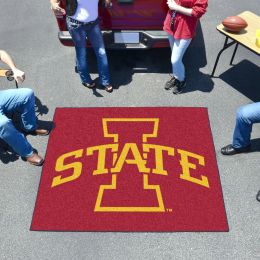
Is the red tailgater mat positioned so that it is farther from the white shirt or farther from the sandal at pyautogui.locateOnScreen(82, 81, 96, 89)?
the white shirt

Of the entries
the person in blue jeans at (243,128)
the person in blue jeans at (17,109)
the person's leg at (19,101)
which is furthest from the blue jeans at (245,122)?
the person's leg at (19,101)

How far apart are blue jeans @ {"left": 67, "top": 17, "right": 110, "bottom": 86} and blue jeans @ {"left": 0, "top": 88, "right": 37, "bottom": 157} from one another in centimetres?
86

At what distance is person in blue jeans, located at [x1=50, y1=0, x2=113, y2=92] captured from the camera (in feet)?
12.6

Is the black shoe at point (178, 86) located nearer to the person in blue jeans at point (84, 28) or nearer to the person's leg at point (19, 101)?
the person in blue jeans at point (84, 28)

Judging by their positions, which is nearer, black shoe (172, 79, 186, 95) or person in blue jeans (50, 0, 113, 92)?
person in blue jeans (50, 0, 113, 92)

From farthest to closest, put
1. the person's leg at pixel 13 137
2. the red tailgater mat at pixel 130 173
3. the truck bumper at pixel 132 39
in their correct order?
the truck bumper at pixel 132 39 < the person's leg at pixel 13 137 < the red tailgater mat at pixel 130 173

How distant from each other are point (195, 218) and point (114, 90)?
2173 millimetres

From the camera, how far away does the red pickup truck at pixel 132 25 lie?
4.22 m

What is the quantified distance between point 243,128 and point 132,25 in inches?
76.7

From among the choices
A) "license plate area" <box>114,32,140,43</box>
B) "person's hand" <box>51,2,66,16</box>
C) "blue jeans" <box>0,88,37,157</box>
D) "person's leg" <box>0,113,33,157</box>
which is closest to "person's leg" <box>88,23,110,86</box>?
"license plate area" <box>114,32,140,43</box>

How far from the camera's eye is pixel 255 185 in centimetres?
374

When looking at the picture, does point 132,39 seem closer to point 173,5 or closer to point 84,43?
point 84,43

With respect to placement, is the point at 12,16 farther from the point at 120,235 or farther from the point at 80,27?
the point at 120,235

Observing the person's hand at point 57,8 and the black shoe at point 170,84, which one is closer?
the person's hand at point 57,8
